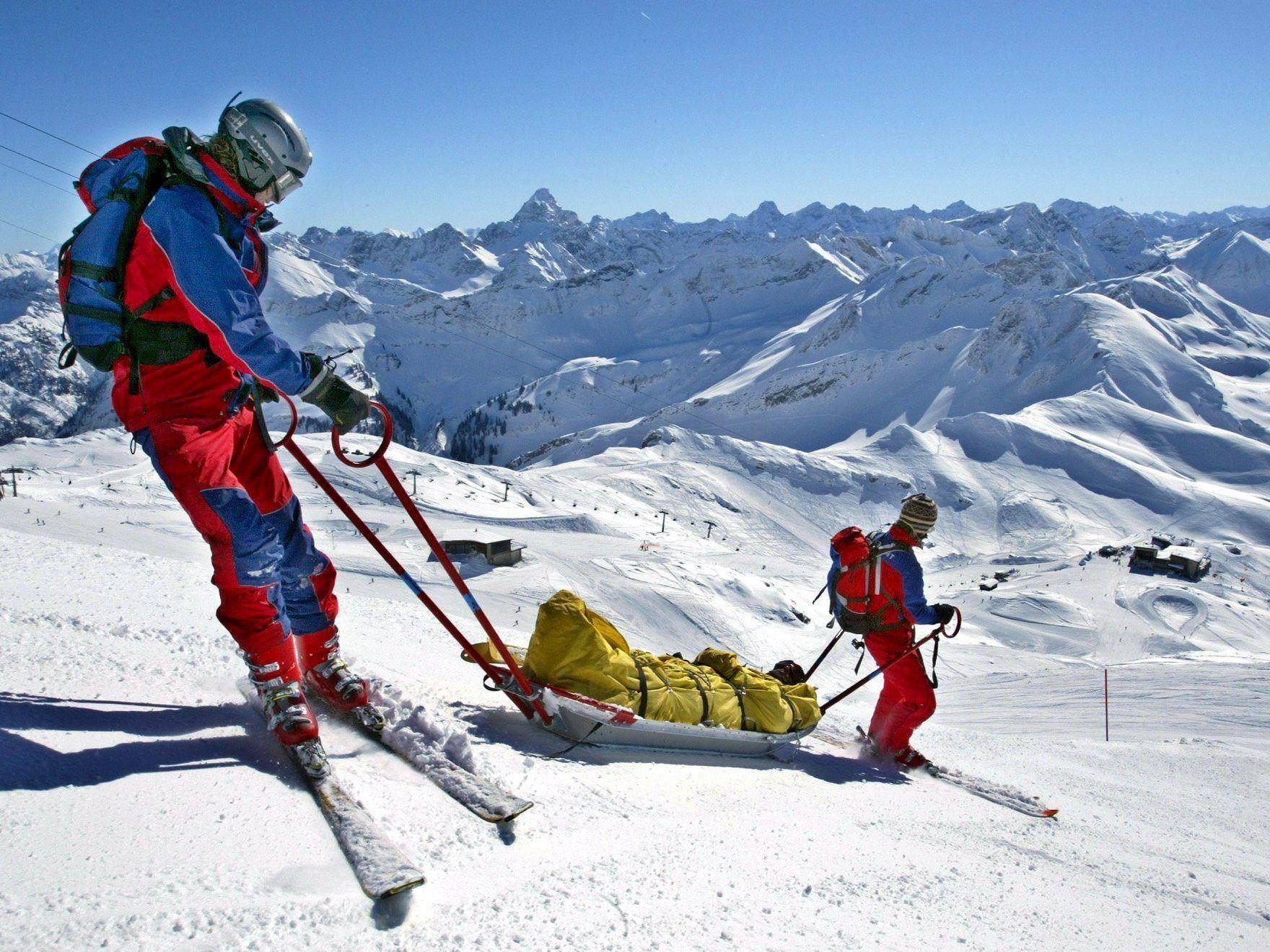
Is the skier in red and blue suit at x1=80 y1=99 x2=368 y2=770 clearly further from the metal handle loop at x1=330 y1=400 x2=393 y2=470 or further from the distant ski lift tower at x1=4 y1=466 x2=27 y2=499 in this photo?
the distant ski lift tower at x1=4 y1=466 x2=27 y2=499

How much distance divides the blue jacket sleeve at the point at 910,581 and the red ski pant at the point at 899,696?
0.24m

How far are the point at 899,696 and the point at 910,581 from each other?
96 centimetres

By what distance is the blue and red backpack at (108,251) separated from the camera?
9.74 ft

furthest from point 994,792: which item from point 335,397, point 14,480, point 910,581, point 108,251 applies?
point 14,480

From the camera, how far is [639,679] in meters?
4.40

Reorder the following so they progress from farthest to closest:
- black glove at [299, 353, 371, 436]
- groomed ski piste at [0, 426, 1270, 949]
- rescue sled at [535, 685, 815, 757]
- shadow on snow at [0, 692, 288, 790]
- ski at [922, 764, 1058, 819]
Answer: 1. ski at [922, 764, 1058, 819]
2. rescue sled at [535, 685, 815, 757]
3. black glove at [299, 353, 371, 436]
4. shadow on snow at [0, 692, 288, 790]
5. groomed ski piste at [0, 426, 1270, 949]

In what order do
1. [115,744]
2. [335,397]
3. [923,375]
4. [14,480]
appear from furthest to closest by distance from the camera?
[923,375], [14,480], [335,397], [115,744]

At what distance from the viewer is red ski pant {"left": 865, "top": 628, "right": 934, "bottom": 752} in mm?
6309

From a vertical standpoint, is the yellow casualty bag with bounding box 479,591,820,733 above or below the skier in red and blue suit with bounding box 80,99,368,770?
below

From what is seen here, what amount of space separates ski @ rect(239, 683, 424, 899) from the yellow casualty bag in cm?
159

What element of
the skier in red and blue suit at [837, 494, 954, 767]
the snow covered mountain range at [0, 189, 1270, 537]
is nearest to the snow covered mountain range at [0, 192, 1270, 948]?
the skier in red and blue suit at [837, 494, 954, 767]

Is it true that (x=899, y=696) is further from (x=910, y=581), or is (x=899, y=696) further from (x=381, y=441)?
(x=381, y=441)

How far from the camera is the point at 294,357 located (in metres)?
3.05

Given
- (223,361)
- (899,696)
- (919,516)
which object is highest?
(223,361)
